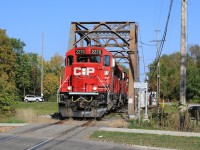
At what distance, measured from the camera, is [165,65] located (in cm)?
12519

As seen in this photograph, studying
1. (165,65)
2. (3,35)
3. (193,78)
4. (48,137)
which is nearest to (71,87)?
(48,137)

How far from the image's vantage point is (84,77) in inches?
1057

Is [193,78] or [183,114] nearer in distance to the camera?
[183,114]

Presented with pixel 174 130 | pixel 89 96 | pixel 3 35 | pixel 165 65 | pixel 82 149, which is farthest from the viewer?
pixel 165 65

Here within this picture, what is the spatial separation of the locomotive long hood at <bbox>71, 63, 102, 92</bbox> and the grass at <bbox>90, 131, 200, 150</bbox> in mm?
7721

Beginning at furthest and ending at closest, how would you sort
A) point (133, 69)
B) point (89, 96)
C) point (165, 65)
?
point (165, 65)
point (133, 69)
point (89, 96)

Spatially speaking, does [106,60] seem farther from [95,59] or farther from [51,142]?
[51,142]

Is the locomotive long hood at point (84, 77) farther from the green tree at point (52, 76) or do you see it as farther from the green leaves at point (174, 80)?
the green tree at point (52, 76)

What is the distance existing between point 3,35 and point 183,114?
209ft

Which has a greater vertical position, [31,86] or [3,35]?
[3,35]

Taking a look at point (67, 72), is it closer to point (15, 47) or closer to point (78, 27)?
point (78, 27)

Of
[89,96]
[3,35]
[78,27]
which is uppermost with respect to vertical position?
[3,35]

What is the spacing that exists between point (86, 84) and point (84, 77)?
1.55ft

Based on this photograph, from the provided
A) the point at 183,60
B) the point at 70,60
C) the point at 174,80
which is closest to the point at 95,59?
the point at 70,60
